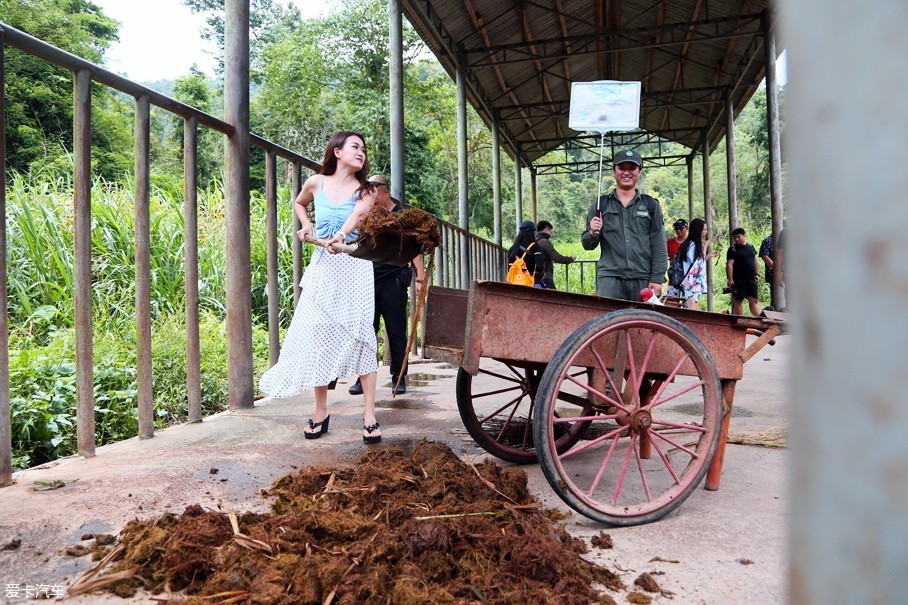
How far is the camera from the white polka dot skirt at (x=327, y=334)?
356 cm

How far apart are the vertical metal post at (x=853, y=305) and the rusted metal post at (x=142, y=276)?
11.4 feet

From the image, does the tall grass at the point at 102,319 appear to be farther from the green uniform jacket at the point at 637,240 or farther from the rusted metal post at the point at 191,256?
the green uniform jacket at the point at 637,240

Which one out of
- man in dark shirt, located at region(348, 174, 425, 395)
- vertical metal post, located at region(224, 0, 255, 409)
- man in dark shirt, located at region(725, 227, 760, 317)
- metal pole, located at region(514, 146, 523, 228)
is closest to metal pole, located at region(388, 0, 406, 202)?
man in dark shirt, located at region(348, 174, 425, 395)

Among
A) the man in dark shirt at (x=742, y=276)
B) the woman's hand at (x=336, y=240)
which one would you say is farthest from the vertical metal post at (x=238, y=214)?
the man in dark shirt at (x=742, y=276)

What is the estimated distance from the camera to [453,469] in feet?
8.53

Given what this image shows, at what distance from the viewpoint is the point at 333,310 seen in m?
3.62

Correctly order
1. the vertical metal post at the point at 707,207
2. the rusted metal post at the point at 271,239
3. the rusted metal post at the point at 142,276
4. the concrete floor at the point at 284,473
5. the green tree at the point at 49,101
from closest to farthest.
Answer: the concrete floor at the point at 284,473 → the rusted metal post at the point at 142,276 → the rusted metal post at the point at 271,239 → the vertical metal post at the point at 707,207 → the green tree at the point at 49,101

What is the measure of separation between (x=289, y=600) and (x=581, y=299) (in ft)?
5.00

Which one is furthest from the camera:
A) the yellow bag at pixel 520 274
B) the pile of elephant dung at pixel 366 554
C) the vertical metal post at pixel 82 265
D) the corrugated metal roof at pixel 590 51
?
the corrugated metal roof at pixel 590 51

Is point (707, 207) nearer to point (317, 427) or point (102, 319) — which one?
point (102, 319)

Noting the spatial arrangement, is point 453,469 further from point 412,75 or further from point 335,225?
point 412,75

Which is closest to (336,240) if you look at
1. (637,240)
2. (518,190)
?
(637,240)

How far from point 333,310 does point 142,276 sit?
100cm

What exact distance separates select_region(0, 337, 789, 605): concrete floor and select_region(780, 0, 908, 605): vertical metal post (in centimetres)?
82
